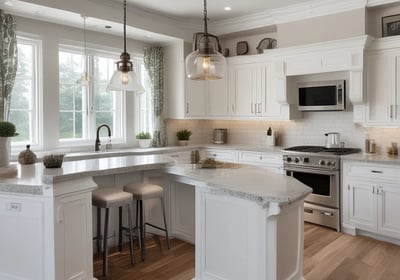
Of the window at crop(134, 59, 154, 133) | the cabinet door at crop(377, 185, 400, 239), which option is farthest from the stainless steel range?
the window at crop(134, 59, 154, 133)

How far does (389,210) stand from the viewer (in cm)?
418

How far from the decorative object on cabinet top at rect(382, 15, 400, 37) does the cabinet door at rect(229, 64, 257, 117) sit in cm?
189

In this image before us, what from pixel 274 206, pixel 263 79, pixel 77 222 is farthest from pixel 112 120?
pixel 274 206

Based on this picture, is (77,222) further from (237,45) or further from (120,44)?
(237,45)

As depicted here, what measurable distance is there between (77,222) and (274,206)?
159 cm

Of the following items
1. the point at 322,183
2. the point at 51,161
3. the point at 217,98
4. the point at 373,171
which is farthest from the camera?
the point at 217,98

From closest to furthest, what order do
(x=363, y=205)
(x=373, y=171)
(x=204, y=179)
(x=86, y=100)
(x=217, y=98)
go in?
1. (x=204, y=179)
2. (x=373, y=171)
3. (x=363, y=205)
4. (x=86, y=100)
5. (x=217, y=98)

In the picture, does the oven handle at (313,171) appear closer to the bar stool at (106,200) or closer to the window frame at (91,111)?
the bar stool at (106,200)

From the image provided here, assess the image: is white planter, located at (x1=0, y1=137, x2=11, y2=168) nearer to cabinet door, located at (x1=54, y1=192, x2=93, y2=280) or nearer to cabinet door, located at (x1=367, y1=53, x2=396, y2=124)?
cabinet door, located at (x1=54, y1=192, x2=93, y2=280)

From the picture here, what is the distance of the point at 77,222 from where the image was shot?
2.90 metres

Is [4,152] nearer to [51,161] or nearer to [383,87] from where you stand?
[51,161]

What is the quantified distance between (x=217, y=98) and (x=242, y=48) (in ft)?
3.13

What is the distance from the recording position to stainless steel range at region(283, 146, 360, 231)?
15.1 ft

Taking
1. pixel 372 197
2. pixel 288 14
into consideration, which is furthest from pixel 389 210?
pixel 288 14
